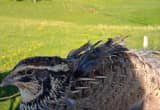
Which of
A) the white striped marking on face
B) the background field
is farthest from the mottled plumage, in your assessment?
the background field

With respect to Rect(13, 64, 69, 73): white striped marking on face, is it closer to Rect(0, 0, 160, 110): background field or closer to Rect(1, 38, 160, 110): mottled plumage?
Rect(1, 38, 160, 110): mottled plumage

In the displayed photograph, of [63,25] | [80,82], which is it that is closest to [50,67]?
[80,82]

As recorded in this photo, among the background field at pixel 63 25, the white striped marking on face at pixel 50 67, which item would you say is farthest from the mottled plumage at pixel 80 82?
the background field at pixel 63 25

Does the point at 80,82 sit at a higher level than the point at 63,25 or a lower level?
higher

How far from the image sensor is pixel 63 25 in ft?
111

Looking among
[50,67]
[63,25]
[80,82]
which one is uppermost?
[50,67]

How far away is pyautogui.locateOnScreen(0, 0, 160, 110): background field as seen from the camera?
19.5 m

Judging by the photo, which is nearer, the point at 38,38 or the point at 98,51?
the point at 98,51

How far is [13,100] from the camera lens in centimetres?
1119

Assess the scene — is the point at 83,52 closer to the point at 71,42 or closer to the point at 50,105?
the point at 50,105

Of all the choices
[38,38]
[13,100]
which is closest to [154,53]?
[13,100]

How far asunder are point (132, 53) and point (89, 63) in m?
0.51

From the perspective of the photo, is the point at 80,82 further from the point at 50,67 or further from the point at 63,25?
the point at 63,25

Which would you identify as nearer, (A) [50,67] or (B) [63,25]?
(A) [50,67]
